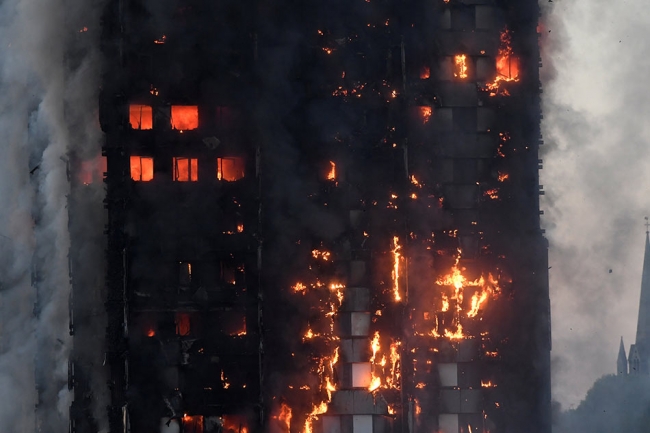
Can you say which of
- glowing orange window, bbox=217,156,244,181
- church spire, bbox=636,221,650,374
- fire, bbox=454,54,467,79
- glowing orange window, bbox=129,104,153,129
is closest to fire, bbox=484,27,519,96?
fire, bbox=454,54,467,79

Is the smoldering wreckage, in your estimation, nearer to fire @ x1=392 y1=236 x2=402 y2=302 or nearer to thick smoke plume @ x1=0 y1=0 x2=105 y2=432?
fire @ x1=392 y1=236 x2=402 y2=302

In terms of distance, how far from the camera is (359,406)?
1866cm

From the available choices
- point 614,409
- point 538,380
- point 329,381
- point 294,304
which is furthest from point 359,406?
point 614,409

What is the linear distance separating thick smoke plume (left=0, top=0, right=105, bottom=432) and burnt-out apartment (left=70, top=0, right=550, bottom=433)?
1.12 metres

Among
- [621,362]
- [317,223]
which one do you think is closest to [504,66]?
[317,223]

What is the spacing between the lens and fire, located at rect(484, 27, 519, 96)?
1892 centimetres

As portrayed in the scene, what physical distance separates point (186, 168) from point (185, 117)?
1.43 m

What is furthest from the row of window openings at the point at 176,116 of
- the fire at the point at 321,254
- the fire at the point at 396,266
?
the fire at the point at 396,266

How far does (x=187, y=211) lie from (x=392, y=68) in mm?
7037

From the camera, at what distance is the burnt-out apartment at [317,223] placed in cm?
1825

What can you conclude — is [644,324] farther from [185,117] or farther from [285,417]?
[185,117]

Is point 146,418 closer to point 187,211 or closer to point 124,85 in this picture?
point 187,211

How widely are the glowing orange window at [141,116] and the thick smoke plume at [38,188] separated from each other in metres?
1.36

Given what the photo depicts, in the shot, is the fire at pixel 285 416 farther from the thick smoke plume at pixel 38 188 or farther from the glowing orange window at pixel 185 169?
the glowing orange window at pixel 185 169
